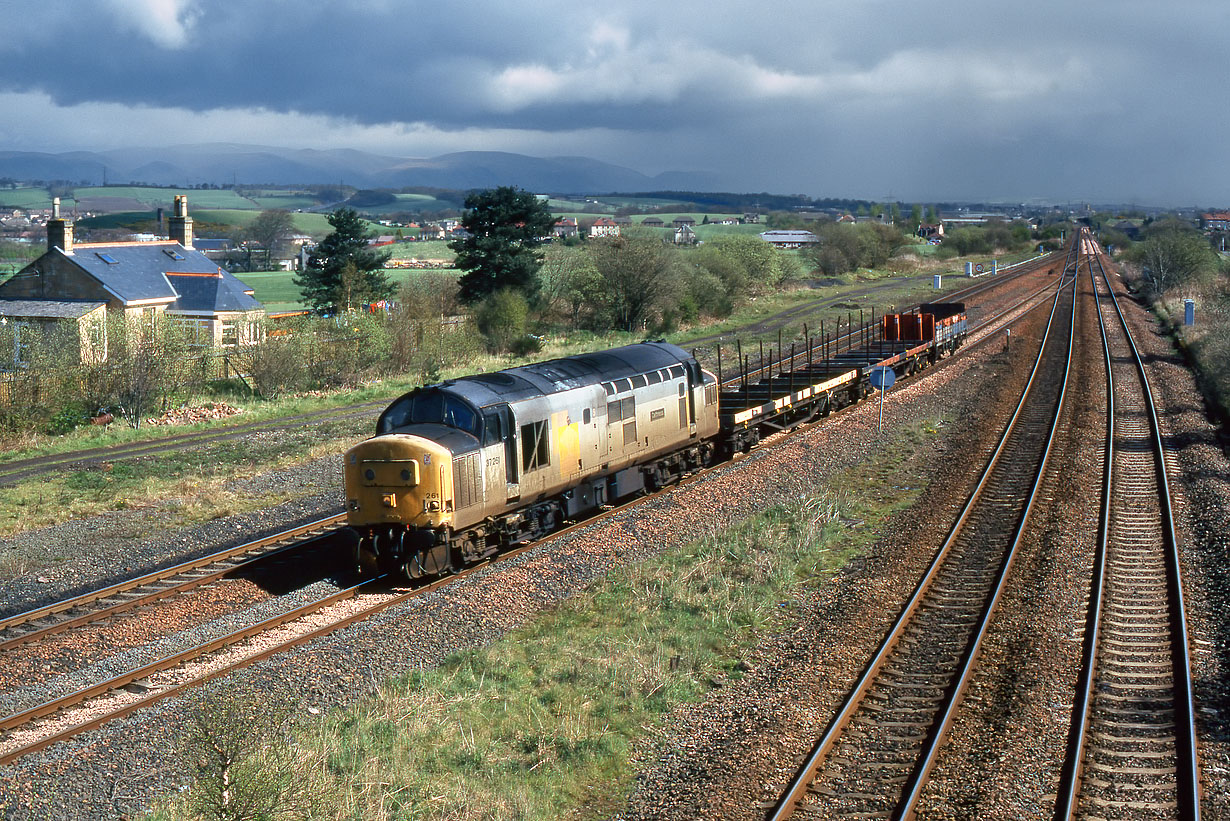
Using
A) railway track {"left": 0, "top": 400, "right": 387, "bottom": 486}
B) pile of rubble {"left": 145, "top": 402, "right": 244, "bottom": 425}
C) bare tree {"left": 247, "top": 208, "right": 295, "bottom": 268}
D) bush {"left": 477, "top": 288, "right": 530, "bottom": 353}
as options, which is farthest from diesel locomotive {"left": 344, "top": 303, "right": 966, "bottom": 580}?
bare tree {"left": 247, "top": 208, "right": 295, "bottom": 268}

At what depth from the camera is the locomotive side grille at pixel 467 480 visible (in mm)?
18625

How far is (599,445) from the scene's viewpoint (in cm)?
2311

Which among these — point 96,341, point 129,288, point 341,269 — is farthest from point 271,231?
point 96,341

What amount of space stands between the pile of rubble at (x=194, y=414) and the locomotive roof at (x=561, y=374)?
22.8 metres

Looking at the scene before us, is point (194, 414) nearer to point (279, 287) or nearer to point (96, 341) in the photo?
point (96, 341)

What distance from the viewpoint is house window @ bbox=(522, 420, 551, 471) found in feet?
67.4

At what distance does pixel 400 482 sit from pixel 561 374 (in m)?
5.13

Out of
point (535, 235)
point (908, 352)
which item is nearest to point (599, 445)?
point (908, 352)

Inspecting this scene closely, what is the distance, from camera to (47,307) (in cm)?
5625

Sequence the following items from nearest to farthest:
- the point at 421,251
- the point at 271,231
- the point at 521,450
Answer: the point at 521,450 → the point at 421,251 → the point at 271,231

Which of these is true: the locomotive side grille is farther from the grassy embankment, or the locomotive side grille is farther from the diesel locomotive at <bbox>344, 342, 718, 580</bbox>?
the grassy embankment

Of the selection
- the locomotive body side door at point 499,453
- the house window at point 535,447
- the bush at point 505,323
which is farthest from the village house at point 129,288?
the locomotive body side door at point 499,453

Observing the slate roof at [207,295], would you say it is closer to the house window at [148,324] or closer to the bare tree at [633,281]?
the house window at [148,324]

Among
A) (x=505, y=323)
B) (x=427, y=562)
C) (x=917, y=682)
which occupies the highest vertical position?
(x=505, y=323)
